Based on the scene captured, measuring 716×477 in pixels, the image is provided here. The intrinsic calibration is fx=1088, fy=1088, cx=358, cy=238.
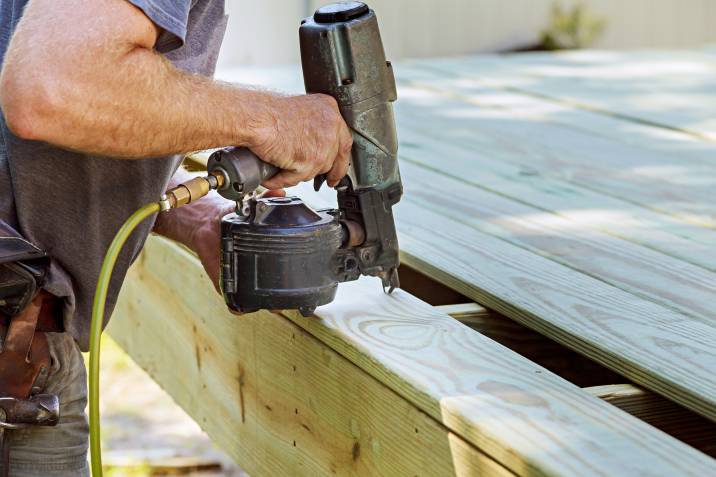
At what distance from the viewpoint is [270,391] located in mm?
2098

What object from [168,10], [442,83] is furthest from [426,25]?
[168,10]

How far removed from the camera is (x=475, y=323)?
1.95 m

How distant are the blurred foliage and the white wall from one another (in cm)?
8

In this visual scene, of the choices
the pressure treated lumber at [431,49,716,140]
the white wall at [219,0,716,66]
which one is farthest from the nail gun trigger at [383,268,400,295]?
the white wall at [219,0,716,66]

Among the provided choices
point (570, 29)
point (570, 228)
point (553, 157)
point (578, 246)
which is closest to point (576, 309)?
point (578, 246)

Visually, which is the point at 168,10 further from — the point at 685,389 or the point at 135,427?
the point at 135,427

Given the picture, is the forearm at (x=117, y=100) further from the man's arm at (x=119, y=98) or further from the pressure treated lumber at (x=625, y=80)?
the pressure treated lumber at (x=625, y=80)

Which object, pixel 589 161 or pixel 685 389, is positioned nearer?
pixel 685 389

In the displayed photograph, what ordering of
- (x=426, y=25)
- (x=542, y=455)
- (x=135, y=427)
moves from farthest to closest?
(x=426, y=25) → (x=135, y=427) → (x=542, y=455)

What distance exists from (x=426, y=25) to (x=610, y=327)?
17.9ft

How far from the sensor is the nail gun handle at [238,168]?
1.65m

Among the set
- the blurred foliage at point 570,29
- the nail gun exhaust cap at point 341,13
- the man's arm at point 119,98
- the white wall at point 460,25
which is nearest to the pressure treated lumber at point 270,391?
the man's arm at point 119,98

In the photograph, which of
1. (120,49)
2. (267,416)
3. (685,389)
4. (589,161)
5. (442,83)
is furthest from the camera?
(442,83)

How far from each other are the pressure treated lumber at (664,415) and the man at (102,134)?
1.87 ft
